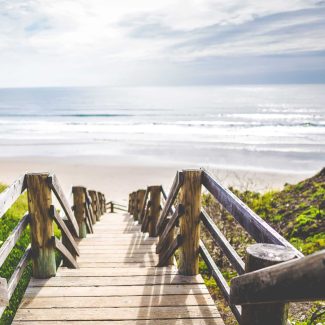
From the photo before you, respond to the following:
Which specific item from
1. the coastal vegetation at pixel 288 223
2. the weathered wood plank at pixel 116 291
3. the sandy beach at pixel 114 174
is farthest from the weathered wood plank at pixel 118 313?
the sandy beach at pixel 114 174

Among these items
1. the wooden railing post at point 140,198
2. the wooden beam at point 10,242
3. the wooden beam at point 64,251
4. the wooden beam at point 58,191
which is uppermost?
the wooden beam at point 58,191

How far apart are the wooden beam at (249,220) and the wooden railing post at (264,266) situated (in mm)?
82

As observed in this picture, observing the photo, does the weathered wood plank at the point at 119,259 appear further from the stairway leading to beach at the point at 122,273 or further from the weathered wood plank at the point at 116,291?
the weathered wood plank at the point at 116,291

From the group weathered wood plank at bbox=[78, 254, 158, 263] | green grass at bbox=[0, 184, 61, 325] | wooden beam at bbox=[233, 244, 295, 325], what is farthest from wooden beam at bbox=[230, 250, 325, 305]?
weathered wood plank at bbox=[78, 254, 158, 263]

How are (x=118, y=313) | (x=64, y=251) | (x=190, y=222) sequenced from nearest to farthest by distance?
(x=118, y=313) → (x=190, y=222) → (x=64, y=251)

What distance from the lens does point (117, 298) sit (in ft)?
11.5

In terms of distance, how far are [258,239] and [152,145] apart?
28.9m

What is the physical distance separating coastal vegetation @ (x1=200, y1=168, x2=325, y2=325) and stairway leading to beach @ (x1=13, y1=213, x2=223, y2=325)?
3.66 ft

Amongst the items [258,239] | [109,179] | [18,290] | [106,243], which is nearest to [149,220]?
[106,243]

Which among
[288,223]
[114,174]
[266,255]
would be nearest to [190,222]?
[266,255]

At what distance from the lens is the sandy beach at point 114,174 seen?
18.7m

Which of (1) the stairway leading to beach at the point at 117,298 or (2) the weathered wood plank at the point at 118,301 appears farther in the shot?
(2) the weathered wood plank at the point at 118,301

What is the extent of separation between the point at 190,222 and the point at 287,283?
2.58 m

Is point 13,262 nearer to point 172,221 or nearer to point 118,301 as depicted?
point 118,301
